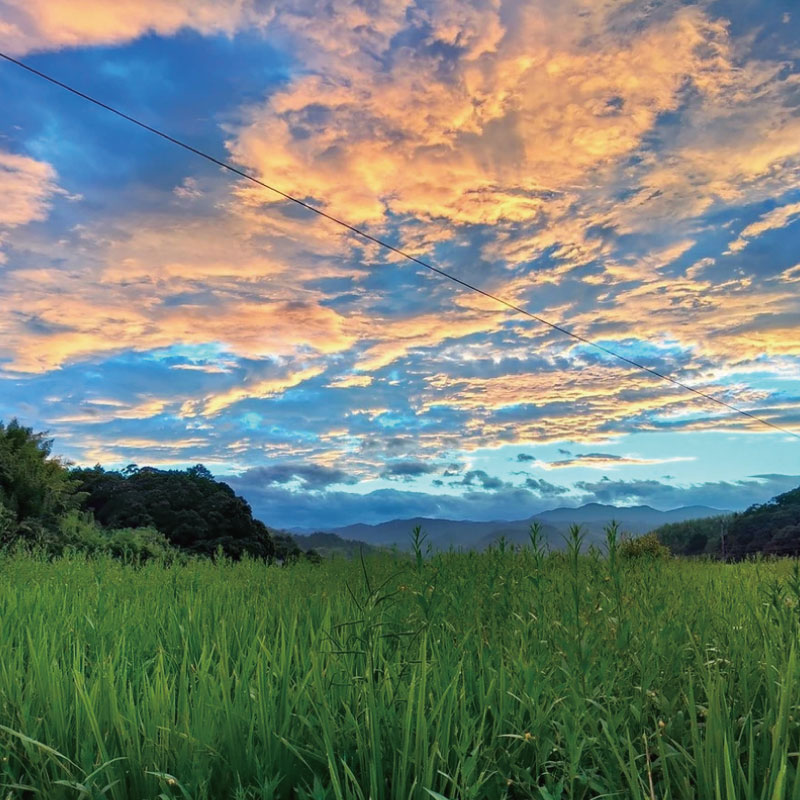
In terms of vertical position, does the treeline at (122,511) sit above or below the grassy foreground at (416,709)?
above

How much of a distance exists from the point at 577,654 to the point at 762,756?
766 mm

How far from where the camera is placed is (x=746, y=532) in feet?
74.3

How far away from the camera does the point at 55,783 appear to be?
2441mm

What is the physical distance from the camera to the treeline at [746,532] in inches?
824

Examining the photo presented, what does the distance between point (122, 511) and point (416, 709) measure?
1532 centimetres

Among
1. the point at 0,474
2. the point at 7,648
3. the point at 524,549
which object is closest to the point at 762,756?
the point at 7,648

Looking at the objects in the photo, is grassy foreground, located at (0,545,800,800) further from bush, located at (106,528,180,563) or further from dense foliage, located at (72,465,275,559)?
dense foliage, located at (72,465,275,559)

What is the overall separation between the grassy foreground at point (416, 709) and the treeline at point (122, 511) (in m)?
8.51

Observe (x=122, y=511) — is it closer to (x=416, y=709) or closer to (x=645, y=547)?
(x=645, y=547)

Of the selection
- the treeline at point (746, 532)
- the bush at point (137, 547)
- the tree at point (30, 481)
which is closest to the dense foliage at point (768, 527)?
the treeline at point (746, 532)

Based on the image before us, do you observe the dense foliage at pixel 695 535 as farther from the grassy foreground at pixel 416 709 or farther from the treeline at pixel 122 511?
the grassy foreground at pixel 416 709

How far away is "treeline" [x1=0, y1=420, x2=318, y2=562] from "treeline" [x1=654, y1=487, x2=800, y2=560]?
13068mm

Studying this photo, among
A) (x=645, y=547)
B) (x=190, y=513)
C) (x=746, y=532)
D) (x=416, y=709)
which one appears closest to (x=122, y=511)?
(x=190, y=513)

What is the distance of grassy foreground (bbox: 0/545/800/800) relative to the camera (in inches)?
88.0
